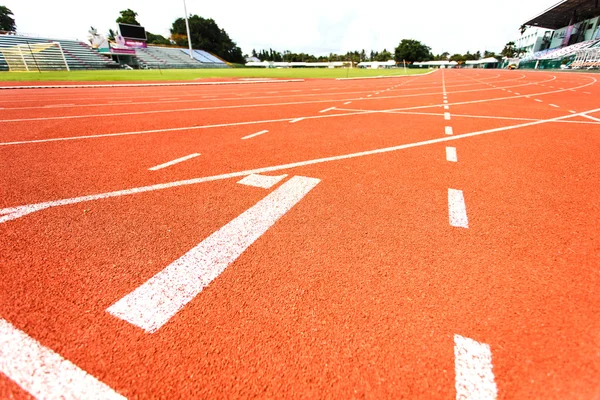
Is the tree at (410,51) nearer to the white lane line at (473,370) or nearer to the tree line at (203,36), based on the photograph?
the tree line at (203,36)

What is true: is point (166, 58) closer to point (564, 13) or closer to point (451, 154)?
point (451, 154)

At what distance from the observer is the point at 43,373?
143cm

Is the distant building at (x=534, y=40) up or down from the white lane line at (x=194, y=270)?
up

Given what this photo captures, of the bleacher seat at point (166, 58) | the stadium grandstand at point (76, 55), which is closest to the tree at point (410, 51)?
the bleacher seat at point (166, 58)

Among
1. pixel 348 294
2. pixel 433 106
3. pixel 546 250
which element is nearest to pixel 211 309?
pixel 348 294

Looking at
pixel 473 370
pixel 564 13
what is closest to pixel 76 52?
pixel 473 370

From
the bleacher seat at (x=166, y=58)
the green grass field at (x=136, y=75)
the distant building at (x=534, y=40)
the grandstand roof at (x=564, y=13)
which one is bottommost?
the green grass field at (x=136, y=75)

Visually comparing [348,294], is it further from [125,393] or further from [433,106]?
[433,106]

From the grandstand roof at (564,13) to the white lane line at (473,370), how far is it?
88.5 meters

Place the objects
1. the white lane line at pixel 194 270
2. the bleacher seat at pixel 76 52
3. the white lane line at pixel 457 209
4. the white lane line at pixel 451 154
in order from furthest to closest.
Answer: the bleacher seat at pixel 76 52, the white lane line at pixel 451 154, the white lane line at pixel 457 209, the white lane line at pixel 194 270

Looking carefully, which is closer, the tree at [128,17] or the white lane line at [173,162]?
the white lane line at [173,162]

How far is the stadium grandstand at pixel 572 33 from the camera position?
50.9m

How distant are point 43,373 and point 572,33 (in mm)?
103691

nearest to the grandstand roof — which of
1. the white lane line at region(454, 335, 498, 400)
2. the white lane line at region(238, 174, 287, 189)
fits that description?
the white lane line at region(238, 174, 287, 189)
